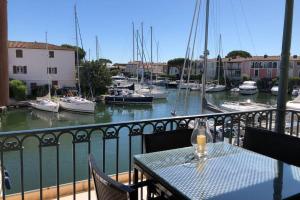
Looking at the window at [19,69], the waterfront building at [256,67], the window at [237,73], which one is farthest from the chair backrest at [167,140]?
the window at [237,73]

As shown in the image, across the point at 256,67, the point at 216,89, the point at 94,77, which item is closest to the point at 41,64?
the point at 94,77

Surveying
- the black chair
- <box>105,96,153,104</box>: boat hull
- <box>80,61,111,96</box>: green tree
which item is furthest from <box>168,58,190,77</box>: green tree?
the black chair

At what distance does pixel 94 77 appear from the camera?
36969 millimetres

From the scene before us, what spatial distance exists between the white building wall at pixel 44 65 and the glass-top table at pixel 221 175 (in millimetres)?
34932

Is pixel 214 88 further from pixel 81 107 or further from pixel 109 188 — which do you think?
pixel 109 188

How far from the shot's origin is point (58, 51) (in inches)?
1471

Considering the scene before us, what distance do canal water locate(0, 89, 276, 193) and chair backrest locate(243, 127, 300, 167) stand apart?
1842 mm

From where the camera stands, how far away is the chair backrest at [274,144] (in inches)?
95.4

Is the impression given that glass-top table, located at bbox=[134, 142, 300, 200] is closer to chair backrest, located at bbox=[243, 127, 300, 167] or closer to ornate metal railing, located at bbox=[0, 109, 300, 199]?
chair backrest, located at bbox=[243, 127, 300, 167]

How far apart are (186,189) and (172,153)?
0.70 m

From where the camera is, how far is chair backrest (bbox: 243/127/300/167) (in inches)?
95.4

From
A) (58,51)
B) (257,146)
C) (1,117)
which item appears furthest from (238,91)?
(257,146)

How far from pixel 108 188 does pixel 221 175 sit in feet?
2.77

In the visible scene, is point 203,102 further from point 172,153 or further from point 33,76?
point 33,76
